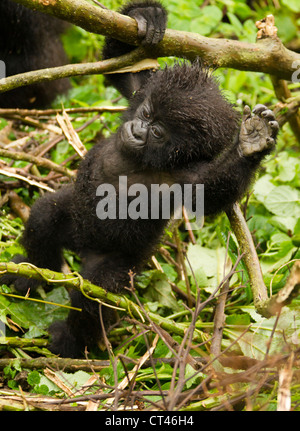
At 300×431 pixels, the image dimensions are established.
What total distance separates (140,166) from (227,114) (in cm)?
52

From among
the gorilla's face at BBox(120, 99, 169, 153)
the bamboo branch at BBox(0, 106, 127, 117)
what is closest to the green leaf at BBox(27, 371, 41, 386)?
the gorilla's face at BBox(120, 99, 169, 153)

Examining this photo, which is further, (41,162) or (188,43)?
(41,162)

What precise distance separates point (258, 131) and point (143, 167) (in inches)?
24.7

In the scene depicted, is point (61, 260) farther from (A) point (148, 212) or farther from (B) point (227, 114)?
(B) point (227, 114)

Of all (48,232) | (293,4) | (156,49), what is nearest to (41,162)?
(48,232)

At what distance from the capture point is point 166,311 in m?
3.38

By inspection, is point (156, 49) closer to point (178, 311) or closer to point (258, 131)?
point (258, 131)

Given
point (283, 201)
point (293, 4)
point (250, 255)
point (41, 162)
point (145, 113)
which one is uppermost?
point (293, 4)

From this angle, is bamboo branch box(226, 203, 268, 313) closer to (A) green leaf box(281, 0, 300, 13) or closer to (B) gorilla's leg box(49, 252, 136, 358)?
(B) gorilla's leg box(49, 252, 136, 358)

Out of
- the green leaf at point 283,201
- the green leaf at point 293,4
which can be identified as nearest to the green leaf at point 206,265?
the green leaf at point 283,201

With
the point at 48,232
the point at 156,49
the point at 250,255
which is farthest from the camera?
the point at 48,232

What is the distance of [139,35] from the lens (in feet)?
9.75

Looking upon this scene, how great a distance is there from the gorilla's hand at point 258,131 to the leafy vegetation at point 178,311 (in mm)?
478
